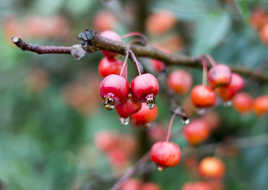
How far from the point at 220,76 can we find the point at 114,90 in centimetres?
43

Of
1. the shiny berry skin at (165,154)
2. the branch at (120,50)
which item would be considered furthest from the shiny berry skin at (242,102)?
the shiny berry skin at (165,154)

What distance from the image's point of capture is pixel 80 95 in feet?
11.9

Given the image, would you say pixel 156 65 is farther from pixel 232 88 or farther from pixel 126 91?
pixel 126 91

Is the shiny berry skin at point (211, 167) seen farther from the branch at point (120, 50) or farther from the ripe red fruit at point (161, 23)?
the ripe red fruit at point (161, 23)

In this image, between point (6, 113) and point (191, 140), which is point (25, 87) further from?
point (191, 140)

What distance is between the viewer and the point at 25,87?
130 inches

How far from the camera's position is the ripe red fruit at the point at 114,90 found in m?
0.89

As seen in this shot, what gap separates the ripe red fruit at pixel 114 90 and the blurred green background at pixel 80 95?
53 centimetres

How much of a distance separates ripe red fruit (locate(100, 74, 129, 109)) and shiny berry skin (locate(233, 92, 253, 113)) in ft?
3.56

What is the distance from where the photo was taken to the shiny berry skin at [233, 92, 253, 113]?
6.07ft

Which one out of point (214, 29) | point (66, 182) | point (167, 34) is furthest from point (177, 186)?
point (167, 34)

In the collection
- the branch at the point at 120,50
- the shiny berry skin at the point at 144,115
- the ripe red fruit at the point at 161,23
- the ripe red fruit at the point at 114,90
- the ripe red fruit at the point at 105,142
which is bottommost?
the ripe red fruit at the point at 114,90

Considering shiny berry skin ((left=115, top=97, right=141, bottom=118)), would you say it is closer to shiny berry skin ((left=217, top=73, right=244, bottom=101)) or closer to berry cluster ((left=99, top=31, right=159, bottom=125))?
berry cluster ((left=99, top=31, right=159, bottom=125))

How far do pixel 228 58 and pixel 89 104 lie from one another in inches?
75.8
